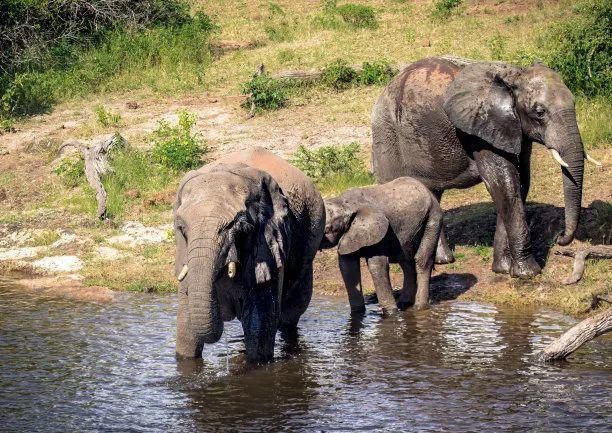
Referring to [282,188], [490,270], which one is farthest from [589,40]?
[282,188]

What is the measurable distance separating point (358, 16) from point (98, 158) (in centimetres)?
925

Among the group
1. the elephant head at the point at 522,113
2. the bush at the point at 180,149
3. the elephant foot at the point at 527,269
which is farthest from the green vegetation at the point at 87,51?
the elephant foot at the point at 527,269

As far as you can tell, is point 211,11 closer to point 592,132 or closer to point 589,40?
point 589,40

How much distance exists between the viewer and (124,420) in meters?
8.42

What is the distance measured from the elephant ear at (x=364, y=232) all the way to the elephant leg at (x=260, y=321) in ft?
8.89

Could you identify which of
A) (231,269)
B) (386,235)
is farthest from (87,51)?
(231,269)

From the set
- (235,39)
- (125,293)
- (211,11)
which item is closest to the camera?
(125,293)

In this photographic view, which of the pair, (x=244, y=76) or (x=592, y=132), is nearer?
(x=592, y=132)

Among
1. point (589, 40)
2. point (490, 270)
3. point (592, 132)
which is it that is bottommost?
point (490, 270)

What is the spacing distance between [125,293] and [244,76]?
30.0 ft

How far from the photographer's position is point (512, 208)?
13047 mm

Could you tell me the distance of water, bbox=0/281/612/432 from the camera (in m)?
8.41

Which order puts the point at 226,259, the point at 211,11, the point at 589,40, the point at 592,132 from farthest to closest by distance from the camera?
1. the point at 211,11
2. the point at 589,40
3. the point at 592,132
4. the point at 226,259

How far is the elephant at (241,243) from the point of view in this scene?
8016 mm
